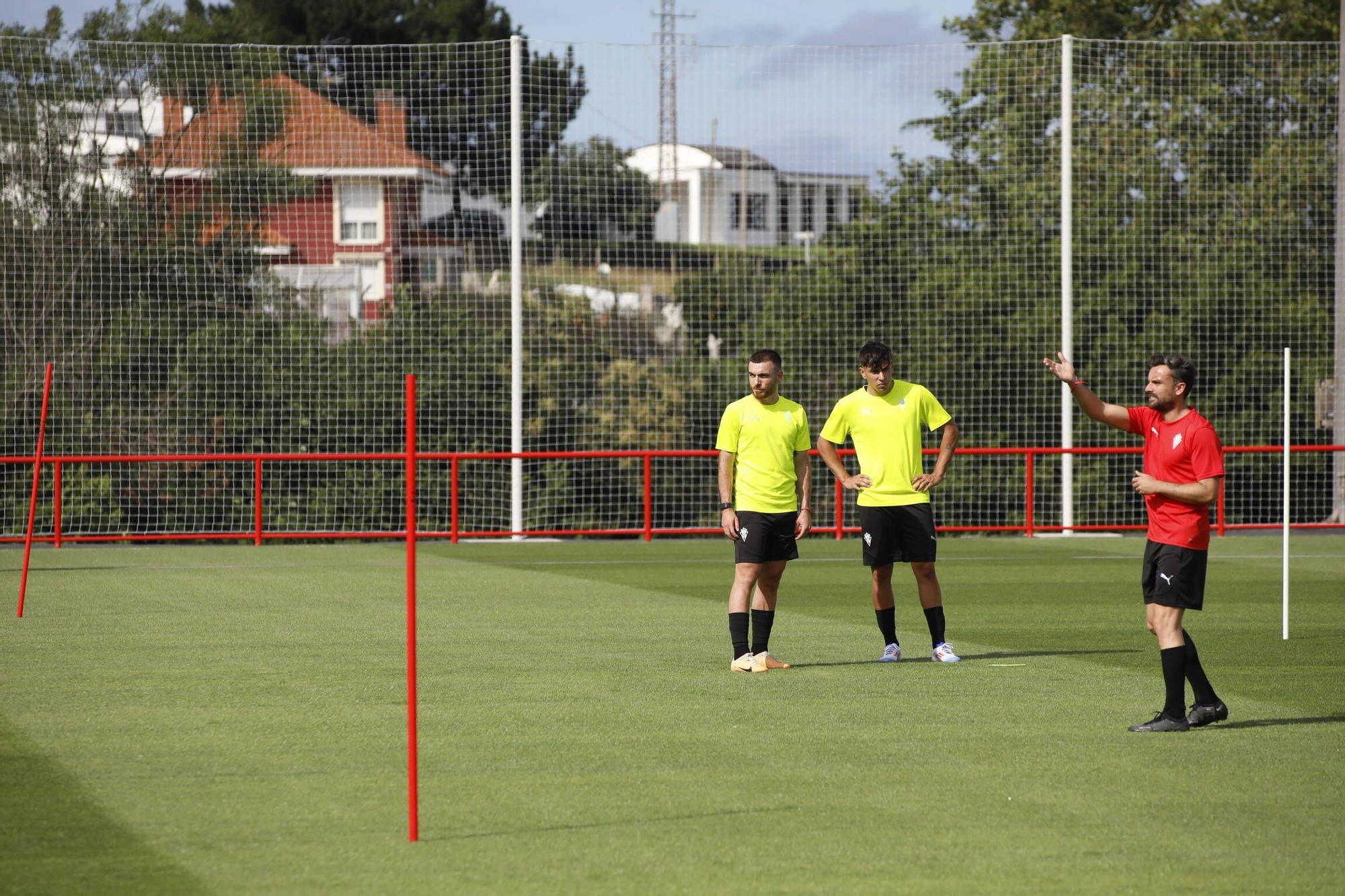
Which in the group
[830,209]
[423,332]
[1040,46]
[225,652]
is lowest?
[225,652]

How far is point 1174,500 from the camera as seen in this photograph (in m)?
7.71

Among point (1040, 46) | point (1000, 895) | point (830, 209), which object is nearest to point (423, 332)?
point (830, 209)

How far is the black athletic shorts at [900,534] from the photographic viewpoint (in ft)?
33.7

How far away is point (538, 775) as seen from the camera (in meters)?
6.89

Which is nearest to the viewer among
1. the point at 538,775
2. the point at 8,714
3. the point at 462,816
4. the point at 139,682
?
the point at 462,816

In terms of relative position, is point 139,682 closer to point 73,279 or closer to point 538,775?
point 538,775

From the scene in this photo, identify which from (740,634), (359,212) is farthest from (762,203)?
(740,634)

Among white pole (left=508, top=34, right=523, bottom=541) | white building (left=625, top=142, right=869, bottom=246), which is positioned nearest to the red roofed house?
white pole (left=508, top=34, right=523, bottom=541)

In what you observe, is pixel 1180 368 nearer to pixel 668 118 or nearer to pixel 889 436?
pixel 889 436

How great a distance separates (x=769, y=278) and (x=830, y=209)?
1569 mm

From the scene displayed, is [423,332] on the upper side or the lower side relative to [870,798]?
upper

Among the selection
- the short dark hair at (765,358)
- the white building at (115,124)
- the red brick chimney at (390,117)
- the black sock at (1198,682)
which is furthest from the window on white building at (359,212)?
the black sock at (1198,682)

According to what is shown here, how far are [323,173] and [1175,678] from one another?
64.1 feet

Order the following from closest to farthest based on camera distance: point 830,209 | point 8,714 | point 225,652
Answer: point 8,714, point 225,652, point 830,209
